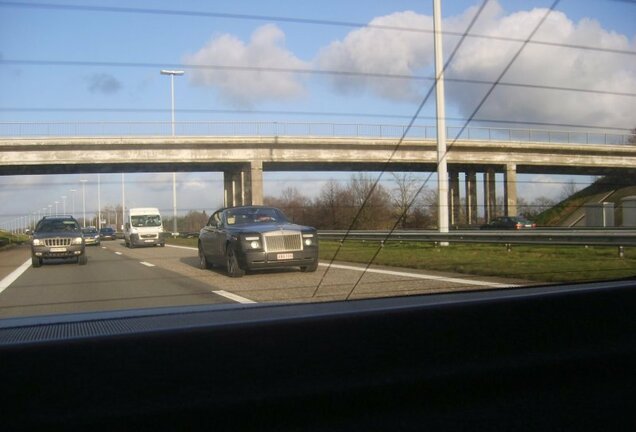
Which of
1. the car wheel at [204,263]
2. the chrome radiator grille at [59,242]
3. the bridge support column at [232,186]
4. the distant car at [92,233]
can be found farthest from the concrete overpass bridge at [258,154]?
the chrome radiator grille at [59,242]

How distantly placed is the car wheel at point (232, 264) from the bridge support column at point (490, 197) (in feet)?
15.3

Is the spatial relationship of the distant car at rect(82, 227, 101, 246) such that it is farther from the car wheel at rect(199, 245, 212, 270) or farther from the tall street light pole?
the tall street light pole

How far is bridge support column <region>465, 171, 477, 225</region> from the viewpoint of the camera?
13.3 ft

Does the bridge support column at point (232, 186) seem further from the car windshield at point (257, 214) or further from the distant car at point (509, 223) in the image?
the distant car at point (509, 223)

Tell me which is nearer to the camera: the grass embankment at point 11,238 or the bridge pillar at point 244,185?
the bridge pillar at point 244,185

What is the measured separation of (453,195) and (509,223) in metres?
0.84

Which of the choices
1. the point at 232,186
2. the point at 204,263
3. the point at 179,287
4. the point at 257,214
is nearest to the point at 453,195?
the point at 232,186

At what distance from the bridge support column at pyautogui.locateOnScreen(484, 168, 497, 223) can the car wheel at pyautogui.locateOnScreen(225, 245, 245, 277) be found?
468cm

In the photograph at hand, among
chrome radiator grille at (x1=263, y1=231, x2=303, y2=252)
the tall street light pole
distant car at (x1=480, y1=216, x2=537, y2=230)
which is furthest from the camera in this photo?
chrome radiator grille at (x1=263, y1=231, x2=303, y2=252)

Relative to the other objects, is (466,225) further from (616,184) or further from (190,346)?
(190,346)

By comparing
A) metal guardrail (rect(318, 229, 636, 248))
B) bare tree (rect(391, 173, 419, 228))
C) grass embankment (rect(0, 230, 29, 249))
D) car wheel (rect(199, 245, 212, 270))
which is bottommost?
car wheel (rect(199, 245, 212, 270))

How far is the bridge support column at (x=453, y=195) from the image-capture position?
3.93 meters

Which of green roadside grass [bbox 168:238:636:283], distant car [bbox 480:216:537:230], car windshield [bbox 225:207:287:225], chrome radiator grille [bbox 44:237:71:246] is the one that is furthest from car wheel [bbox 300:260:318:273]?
chrome radiator grille [bbox 44:237:71:246]

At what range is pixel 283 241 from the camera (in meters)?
6.88
